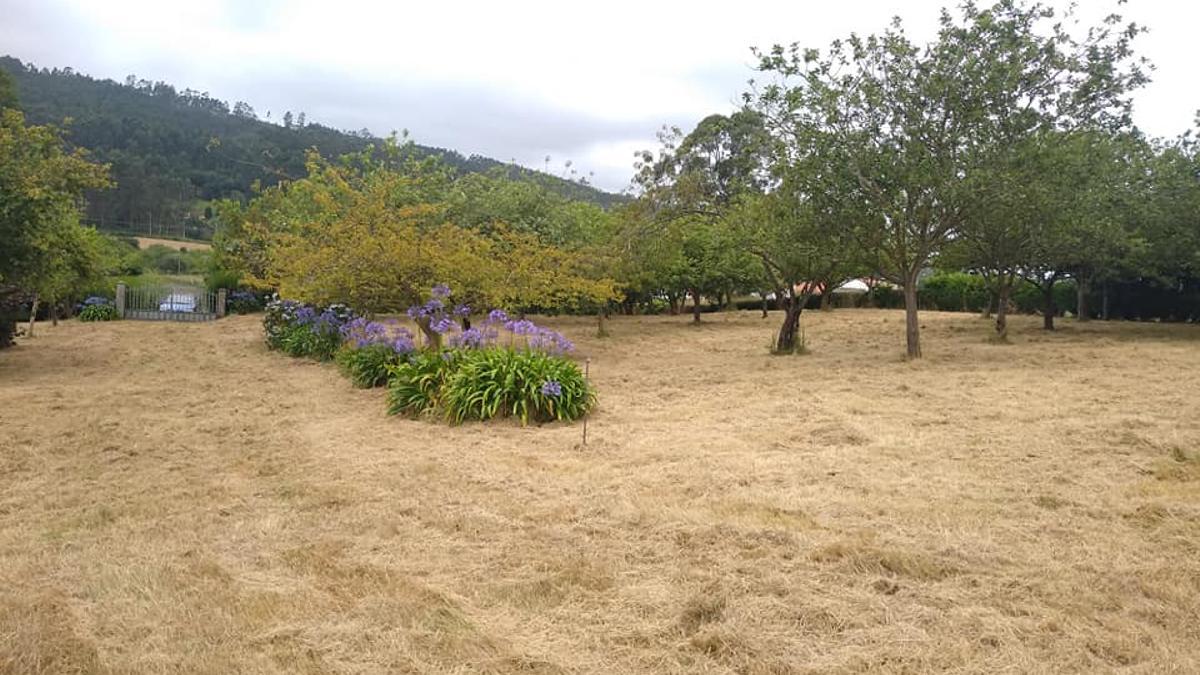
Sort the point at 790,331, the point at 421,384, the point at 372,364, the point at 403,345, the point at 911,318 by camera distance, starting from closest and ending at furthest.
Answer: the point at 421,384, the point at 403,345, the point at 372,364, the point at 911,318, the point at 790,331

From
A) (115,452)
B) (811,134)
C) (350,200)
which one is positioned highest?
(811,134)

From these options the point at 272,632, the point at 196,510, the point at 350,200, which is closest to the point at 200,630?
the point at 272,632

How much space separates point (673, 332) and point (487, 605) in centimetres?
1854

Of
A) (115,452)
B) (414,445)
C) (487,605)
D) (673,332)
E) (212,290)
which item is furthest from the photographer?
(212,290)

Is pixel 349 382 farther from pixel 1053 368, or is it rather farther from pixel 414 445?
pixel 1053 368

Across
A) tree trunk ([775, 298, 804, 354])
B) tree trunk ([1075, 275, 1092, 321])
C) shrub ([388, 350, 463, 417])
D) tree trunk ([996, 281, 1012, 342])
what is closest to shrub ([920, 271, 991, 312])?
tree trunk ([1075, 275, 1092, 321])

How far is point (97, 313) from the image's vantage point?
24.1m

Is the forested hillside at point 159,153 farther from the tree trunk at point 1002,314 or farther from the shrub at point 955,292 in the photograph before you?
the tree trunk at point 1002,314

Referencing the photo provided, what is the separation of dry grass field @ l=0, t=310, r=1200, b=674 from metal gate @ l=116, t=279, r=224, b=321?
17977 mm

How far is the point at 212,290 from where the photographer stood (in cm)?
2689

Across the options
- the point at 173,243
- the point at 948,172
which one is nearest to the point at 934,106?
the point at 948,172

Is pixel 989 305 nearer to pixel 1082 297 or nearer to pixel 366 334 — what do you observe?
pixel 1082 297

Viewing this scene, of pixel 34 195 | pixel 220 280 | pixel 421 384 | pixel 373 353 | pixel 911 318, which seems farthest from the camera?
pixel 220 280

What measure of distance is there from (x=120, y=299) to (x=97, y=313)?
79 cm
